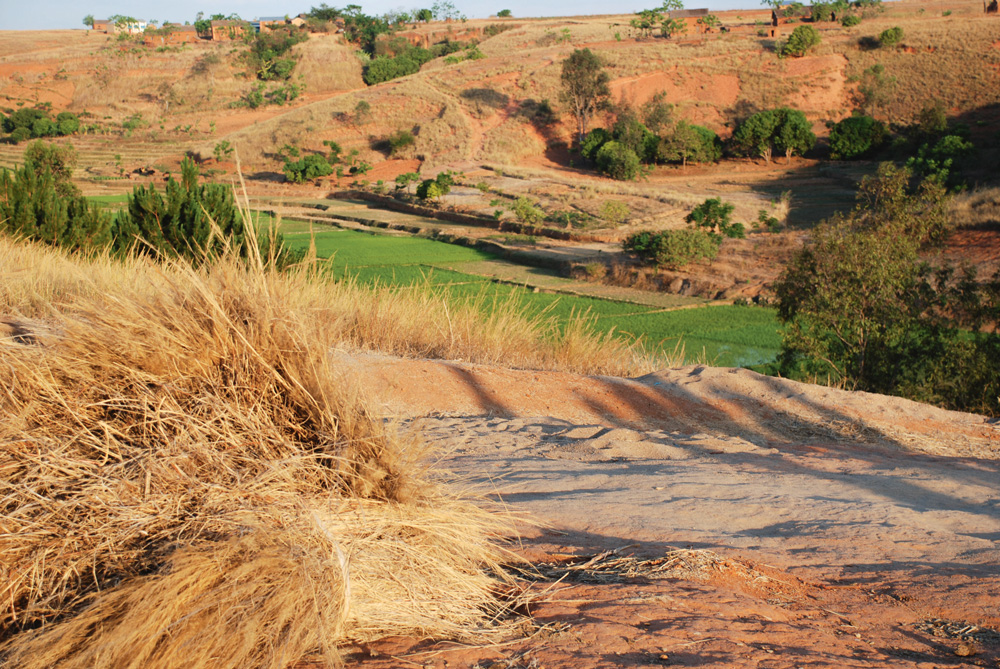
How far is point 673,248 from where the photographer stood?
20031 millimetres

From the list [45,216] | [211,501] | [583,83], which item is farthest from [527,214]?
Result: [211,501]

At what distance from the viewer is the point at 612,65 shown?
4988cm

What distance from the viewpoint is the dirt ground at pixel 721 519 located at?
2.56m

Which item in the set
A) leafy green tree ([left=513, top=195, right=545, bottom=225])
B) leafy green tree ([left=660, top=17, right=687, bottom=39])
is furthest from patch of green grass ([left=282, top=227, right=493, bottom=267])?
leafy green tree ([left=660, top=17, right=687, bottom=39])

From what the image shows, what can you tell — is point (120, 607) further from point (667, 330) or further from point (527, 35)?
point (527, 35)

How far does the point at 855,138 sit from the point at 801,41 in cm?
1197

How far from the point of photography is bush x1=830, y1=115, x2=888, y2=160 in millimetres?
37812

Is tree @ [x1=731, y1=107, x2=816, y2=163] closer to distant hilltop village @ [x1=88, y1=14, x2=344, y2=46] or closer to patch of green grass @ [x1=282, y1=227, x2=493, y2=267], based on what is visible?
patch of green grass @ [x1=282, y1=227, x2=493, y2=267]

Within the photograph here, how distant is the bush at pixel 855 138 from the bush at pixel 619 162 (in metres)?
9.21

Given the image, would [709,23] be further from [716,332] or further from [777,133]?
[716,332]

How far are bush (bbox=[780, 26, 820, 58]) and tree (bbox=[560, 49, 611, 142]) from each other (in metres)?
11.1

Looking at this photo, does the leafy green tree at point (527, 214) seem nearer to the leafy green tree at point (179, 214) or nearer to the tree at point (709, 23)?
the leafy green tree at point (179, 214)

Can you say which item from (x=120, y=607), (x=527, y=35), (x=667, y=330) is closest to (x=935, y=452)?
(x=120, y=607)

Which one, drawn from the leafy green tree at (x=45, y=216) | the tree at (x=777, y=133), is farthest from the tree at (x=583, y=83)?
the leafy green tree at (x=45, y=216)
